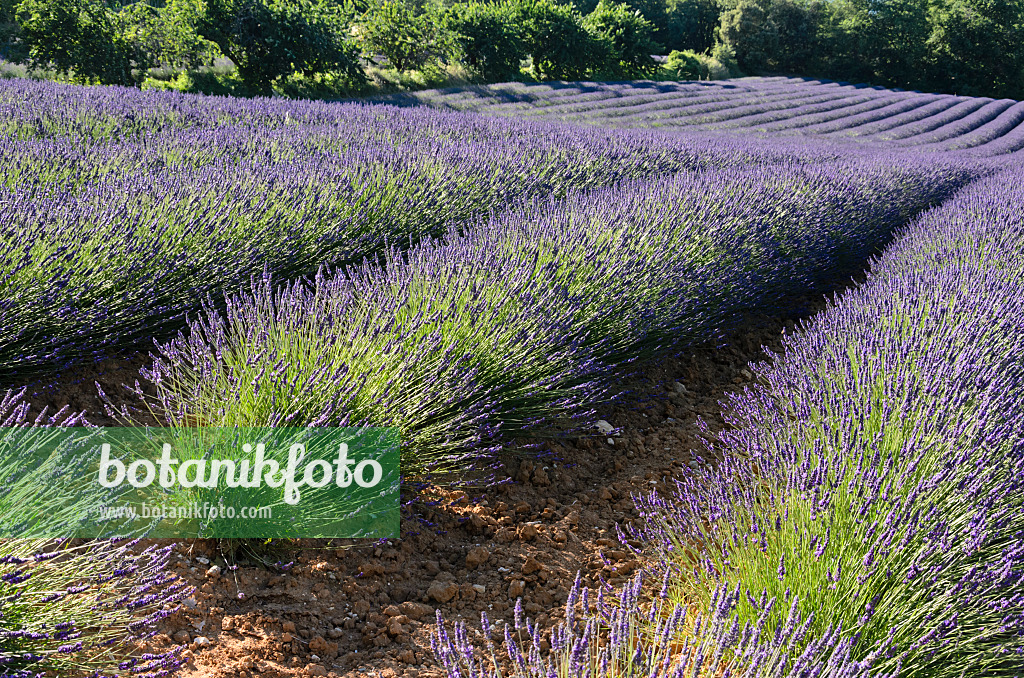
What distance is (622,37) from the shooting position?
77.2 ft

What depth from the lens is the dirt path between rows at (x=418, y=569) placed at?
168 centimetres

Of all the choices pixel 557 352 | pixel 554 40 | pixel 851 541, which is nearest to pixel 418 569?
pixel 557 352

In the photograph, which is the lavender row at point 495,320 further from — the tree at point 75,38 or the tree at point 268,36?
the tree at point 75,38

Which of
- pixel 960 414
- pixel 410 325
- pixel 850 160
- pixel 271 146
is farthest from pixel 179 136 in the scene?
pixel 850 160

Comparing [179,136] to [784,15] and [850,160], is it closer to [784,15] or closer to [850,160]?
[850,160]

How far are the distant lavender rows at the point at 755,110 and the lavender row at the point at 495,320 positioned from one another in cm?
918

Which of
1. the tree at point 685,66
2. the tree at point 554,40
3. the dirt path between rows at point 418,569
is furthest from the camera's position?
the tree at point 685,66

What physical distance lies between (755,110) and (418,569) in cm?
1829

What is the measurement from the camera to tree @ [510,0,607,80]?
67.7 ft

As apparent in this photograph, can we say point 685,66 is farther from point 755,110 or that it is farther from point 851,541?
point 851,541

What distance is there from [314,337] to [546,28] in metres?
20.5

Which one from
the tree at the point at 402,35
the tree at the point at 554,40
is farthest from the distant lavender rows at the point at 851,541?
the tree at the point at 554,40

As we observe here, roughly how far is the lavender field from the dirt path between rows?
0.09m

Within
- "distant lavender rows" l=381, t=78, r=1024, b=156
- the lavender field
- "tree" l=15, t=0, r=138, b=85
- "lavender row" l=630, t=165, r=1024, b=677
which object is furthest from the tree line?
"lavender row" l=630, t=165, r=1024, b=677
